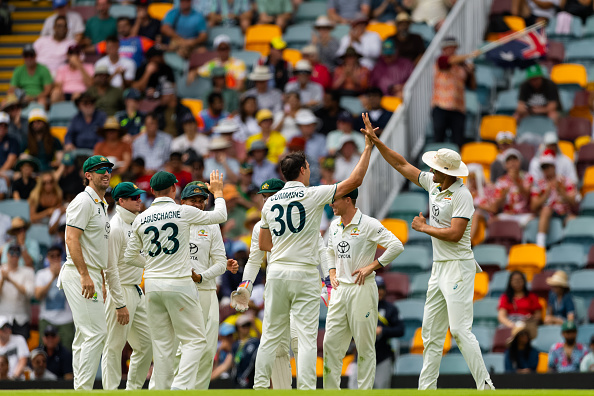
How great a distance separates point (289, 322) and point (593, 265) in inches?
254

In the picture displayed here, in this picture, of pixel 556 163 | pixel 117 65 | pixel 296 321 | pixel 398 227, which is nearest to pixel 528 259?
pixel 556 163

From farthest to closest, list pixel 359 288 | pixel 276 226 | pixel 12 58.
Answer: pixel 12 58 < pixel 359 288 < pixel 276 226

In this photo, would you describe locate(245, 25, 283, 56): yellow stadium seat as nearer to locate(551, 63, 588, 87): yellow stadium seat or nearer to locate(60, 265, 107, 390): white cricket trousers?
locate(551, 63, 588, 87): yellow stadium seat

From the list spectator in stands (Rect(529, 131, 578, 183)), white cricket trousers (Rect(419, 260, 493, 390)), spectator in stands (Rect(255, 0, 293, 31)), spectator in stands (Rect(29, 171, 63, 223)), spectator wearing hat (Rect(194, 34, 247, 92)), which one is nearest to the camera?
white cricket trousers (Rect(419, 260, 493, 390))

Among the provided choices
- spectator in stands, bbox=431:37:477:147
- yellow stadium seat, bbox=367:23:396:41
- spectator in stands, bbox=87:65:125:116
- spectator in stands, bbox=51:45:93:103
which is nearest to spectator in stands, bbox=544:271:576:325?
spectator in stands, bbox=431:37:477:147

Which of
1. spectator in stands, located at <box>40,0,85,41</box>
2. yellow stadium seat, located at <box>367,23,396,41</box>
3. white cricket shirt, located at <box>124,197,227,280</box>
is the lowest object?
white cricket shirt, located at <box>124,197,227,280</box>

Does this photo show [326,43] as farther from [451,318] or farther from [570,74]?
[451,318]

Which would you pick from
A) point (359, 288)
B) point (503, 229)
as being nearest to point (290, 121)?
point (503, 229)

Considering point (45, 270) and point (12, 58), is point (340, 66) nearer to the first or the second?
point (45, 270)

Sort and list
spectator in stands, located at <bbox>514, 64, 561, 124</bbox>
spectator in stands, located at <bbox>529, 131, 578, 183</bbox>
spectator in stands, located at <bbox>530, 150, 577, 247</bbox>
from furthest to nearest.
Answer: spectator in stands, located at <bbox>514, 64, 561, 124</bbox> → spectator in stands, located at <bbox>529, 131, 578, 183</bbox> → spectator in stands, located at <bbox>530, 150, 577, 247</bbox>

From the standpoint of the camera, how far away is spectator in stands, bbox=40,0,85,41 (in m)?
21.2

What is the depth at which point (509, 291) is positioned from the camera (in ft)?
47.0

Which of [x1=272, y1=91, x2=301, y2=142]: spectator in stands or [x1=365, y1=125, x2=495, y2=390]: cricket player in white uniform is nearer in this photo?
[x1=365, y1=125, x2=495, y2=390]: cricket player in white uniform

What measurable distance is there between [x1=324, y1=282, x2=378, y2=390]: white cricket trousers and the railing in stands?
4706mm
